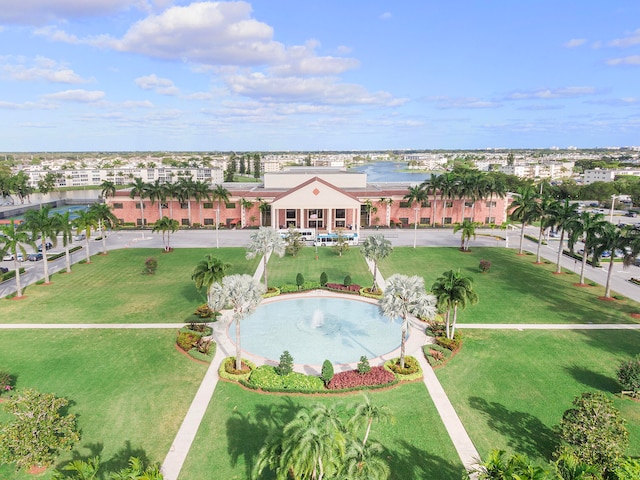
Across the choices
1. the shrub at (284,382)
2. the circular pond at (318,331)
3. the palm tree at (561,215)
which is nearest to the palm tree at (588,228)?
the palm tree at (561,215)

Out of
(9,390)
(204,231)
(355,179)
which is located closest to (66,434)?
(9,390)

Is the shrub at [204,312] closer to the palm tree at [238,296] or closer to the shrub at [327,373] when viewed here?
the palm tree at [238,296]

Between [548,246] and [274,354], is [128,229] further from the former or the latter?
[548,246]

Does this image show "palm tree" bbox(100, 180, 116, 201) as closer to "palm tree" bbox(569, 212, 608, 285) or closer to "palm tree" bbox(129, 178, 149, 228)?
"palm tree" bbox(129, 178, 149, 228)

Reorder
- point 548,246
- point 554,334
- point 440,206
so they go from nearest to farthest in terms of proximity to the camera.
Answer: point 554,334, point 548,246, point 440,206

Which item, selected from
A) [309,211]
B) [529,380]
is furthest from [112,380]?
[309,211]

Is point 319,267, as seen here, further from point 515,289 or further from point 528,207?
point 528,207
